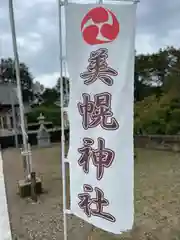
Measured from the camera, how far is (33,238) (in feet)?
9.80

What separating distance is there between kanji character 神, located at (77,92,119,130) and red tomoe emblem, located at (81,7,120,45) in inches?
15.7

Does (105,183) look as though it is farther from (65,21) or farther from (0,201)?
(0,201)

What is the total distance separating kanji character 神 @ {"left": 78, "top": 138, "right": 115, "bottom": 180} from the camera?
6.30 ft

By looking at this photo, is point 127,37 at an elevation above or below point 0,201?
above

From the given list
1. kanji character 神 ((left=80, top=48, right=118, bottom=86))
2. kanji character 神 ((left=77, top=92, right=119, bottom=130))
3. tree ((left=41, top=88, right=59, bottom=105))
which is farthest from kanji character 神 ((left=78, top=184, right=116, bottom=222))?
tree ((left=41, top=88, right=59, bottom=105))

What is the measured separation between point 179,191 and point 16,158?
5480mm

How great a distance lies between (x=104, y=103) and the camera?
6.27 feet

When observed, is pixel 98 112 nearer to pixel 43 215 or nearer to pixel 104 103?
pixel 104 103

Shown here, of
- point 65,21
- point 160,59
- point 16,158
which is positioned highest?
point 160,59

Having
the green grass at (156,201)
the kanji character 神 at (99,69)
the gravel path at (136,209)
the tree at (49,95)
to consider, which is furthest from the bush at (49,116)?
the kanji character 神 at (99,69)

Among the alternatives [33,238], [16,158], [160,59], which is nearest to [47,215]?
[33,238]

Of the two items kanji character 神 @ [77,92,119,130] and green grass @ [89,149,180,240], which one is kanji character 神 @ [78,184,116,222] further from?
green grass @ [89,149,180,240]

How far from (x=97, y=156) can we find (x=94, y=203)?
0.37 metres

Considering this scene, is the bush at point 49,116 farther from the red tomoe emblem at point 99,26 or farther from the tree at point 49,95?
the red tomoe emblem at point 99,26
